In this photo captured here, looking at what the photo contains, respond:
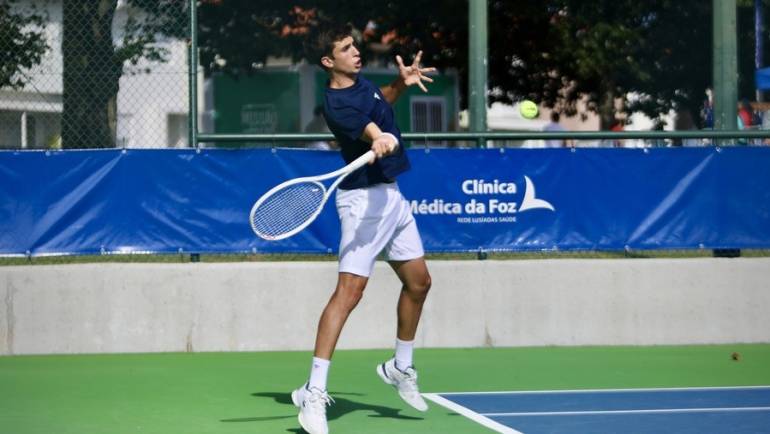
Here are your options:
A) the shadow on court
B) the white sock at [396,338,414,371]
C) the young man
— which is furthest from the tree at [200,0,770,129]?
the white sock at [396,338,414,371]

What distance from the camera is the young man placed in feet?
24.6

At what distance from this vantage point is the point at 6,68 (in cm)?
1102

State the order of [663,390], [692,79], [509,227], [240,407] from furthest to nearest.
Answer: [692,79], [509,227], [663,390], [240,407]

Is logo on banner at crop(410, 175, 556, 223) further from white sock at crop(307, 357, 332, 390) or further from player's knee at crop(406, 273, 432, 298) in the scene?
white sock at crop(307, 357, 332, 390)

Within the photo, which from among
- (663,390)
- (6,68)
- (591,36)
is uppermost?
(591,36)

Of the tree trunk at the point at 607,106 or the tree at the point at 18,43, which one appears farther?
the tree trunk at the point at 607,106

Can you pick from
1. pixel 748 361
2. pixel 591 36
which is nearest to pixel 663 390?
pixel 748 361

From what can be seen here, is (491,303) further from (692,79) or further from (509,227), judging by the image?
(692,79)

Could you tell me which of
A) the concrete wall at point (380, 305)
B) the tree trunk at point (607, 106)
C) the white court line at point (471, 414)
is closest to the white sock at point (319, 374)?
the white court line at point (471, 414)

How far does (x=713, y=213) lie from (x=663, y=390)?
2814 millimetres

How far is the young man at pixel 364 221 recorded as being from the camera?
7500mm

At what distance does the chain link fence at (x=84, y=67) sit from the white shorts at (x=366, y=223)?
3792 mm

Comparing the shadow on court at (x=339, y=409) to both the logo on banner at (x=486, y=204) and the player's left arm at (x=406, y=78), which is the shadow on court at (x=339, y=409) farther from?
the logo on banner at (x=486, y=204)

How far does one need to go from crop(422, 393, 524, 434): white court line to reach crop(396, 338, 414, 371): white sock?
47 centimetres
